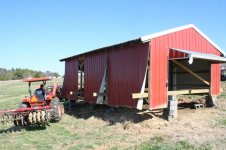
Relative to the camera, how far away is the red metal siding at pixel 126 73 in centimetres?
1263

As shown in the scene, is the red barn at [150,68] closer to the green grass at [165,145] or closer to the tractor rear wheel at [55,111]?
the tractor rear wheel at [55,111]

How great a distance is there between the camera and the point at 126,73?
13.6 m

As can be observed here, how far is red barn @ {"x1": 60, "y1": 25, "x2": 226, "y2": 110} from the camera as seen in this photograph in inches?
490

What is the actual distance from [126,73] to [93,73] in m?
3.67

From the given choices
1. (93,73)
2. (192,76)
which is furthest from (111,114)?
(192,76)

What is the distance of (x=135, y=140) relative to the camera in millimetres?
10320

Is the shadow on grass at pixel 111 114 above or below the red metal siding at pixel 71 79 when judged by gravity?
below

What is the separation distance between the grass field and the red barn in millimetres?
889

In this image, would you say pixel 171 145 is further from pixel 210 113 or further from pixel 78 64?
pixel 78 64

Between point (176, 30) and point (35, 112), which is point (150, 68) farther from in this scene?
point (35, 112)

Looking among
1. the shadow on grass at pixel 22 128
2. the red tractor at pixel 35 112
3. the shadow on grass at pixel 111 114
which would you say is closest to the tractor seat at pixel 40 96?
the red tractor at pixel 35 112


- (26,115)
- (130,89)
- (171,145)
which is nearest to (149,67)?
(130,89)

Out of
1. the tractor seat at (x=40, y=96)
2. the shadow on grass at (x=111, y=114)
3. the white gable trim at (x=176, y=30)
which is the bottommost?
the shadow on grass at (x=111, y=114)

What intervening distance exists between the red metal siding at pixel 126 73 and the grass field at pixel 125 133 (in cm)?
87
